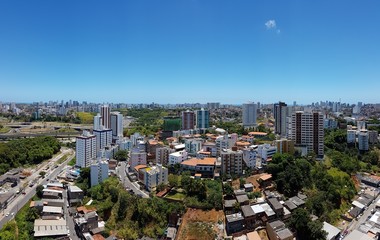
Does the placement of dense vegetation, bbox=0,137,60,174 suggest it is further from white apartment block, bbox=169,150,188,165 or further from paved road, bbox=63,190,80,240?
white apartment block, bbox=169,150,188,165

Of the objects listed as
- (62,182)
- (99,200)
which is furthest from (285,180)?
(62,182)

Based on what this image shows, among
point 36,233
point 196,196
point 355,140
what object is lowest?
point 36,233

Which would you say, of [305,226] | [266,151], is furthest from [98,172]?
[305,226]

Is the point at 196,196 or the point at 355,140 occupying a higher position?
the point at 355,140

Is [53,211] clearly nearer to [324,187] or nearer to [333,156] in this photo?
[324,187]

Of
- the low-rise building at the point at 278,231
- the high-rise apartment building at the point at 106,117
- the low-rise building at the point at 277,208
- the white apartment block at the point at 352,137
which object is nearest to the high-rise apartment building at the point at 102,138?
the high-rise apartment building at the point at 106,117

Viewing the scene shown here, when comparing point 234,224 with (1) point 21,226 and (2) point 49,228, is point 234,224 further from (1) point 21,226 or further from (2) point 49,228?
(1) point 21,226
